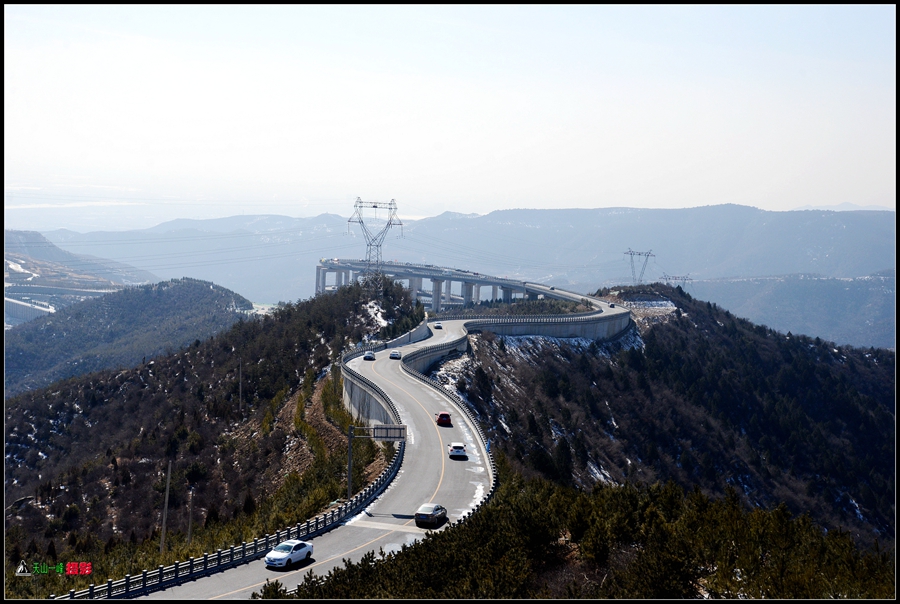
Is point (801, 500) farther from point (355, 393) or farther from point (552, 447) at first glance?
point (355, 393)

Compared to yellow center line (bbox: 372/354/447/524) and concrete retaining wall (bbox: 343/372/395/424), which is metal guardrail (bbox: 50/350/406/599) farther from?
concrete retaining wall (bbox: 343/372/395/424)

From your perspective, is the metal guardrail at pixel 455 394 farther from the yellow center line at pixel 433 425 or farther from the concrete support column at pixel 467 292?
the concrete support column at pixel 467 292

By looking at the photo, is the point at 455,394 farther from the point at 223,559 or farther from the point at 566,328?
the point at 566,328

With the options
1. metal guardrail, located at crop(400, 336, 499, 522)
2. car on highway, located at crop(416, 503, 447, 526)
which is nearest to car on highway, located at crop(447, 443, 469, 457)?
metal guardrail, located at crop(400, 336, 499, 522)

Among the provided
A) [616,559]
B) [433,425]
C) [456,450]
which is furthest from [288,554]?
[433,425]

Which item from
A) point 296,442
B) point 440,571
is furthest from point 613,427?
point 440,571

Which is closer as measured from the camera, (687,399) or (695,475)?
(695,475)

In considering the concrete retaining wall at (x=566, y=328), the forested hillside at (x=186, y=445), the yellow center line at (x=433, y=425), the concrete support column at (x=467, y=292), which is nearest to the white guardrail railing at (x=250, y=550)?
the forested hillside at (x=186, y=445)
